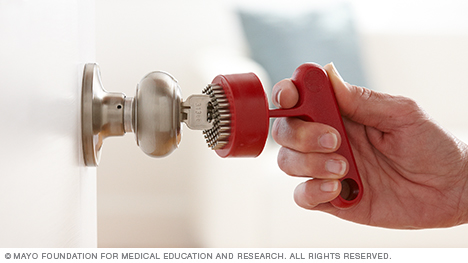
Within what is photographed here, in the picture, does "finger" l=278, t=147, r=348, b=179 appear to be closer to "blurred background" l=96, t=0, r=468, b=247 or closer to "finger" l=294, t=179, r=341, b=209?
"finger" l=294, t=179, r=341, b=209

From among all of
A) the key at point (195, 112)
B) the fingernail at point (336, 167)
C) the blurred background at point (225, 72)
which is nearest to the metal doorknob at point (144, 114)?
the key at point (195, 112)

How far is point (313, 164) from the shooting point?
32 centimetres

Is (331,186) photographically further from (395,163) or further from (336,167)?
(395,163)

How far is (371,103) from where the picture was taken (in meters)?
0.35

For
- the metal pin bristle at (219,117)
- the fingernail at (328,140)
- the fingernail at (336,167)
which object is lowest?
the fingernail at (336,167)

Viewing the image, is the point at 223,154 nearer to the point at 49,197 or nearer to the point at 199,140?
the point at 49,197

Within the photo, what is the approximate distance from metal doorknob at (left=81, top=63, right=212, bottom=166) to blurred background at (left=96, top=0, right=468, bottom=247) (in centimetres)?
72

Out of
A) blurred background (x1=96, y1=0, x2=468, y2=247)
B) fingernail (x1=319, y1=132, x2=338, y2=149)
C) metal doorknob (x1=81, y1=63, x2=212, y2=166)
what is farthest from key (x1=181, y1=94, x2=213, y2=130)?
blurred background (x1=96, y1=0, x2=468, y2=247)

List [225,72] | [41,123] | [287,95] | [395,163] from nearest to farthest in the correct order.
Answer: [41,123] → [287,95] → [395,163] → [225,72]

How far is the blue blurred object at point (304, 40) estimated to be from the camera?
1009 millimetres

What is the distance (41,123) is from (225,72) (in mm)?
827

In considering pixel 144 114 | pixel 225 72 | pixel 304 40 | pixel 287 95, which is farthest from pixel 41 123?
pixel 304 40

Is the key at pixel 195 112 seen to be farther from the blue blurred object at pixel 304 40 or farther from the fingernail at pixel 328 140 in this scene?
the blue blurred object at pixel 304 40

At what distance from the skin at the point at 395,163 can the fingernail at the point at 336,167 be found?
0.03 meters
